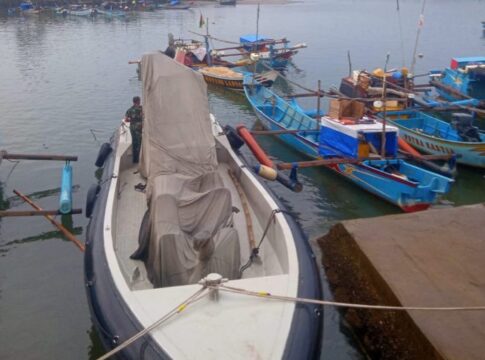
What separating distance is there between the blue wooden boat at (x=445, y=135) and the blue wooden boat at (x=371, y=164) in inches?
93.2

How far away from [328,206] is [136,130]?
17.9ft

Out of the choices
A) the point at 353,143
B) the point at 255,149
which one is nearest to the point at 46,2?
the point at 255,149

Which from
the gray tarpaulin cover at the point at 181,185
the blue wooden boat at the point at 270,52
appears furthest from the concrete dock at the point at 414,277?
the blue wooden boat at the point at 270,52

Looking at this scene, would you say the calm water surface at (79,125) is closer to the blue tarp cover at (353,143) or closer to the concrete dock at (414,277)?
the concrete dock at (414,277)

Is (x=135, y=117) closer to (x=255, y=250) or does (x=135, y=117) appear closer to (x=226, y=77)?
(x=255, y=250)

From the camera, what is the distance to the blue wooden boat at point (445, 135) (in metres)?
13.8

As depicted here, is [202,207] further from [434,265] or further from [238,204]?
[434,265]

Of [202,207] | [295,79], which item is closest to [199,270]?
[202,207]

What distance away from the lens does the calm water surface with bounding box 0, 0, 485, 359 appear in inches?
316

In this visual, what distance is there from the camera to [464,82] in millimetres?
21219

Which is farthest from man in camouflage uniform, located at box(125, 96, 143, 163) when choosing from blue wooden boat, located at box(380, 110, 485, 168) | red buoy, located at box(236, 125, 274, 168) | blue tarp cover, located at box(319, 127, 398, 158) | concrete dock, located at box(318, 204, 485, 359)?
blue wooden boat, located at box(380, 110, 485, 168)

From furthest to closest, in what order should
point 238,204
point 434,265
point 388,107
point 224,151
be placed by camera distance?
point 388,107
point 224,151
point 238,204
point 434,265

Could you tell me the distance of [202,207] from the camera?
7199 millimetres

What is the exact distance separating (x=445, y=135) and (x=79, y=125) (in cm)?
1430
